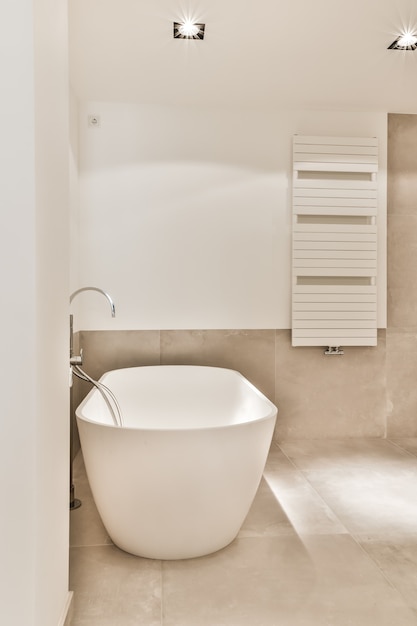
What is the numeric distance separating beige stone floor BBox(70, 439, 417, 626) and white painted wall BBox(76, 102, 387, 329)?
1363 millimetres

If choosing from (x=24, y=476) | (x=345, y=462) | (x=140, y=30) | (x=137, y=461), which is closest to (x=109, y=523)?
(x=137, y=461)

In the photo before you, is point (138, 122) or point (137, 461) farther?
point (138, 122)

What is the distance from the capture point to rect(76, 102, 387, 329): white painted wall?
3.73 m

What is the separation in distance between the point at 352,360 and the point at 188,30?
98.8 inches

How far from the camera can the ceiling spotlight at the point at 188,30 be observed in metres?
2.63

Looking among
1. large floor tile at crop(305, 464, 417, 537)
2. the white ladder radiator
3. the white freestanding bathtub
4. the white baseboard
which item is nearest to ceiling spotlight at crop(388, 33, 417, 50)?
the white ladder radiator

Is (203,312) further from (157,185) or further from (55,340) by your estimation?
(55,340)

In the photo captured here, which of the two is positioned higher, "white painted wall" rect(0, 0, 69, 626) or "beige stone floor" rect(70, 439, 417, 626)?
"white painted wall" rect(0, 0, 69, 626)

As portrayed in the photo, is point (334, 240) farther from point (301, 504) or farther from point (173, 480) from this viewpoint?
point (173, 480)

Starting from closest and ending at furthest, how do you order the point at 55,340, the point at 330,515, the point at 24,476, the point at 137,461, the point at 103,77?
the point at 24,476 → the point at 55,340 → the point at 137,461 → the point at 330,515 → the point at 103,77

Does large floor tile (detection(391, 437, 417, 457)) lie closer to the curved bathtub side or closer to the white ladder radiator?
the white ladder radiator

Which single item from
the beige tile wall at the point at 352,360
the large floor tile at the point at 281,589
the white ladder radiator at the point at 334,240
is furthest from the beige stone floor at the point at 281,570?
the white ladder radiator at the point at 334,240

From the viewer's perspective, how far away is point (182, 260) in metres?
3.79

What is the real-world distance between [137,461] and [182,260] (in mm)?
2110
